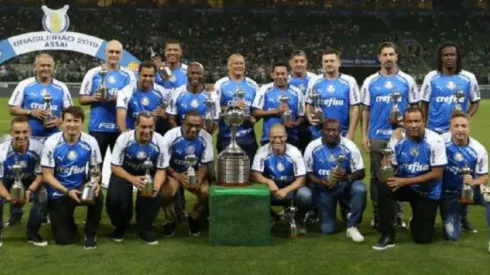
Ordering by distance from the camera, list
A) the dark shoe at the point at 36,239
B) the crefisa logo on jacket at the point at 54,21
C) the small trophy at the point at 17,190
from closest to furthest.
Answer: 1. the small trophy at the point at 17,190
2. the dark shoe at the point at 36,239
3. the crefisa logo on jacket at the point at 54,21

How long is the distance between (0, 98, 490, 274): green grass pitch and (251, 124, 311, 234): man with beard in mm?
330

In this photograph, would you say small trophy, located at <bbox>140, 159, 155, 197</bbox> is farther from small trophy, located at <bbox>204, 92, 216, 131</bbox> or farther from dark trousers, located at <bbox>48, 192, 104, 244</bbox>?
small trophy, located at <bbox>204, 92, 216, 131</bbox>

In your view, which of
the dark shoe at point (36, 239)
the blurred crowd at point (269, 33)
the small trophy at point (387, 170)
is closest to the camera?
the small trophy at point (387, 170)

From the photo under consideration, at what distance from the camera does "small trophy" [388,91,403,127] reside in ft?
18.8

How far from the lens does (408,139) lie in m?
5.48

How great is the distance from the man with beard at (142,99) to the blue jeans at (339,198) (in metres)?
1.68

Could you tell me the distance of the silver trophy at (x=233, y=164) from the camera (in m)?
5.46

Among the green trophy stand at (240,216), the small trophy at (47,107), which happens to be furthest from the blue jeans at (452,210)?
the small trophy at (47,107)

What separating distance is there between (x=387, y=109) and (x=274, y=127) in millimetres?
1078

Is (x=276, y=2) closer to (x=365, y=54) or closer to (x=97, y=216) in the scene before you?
(x=365, y=54)

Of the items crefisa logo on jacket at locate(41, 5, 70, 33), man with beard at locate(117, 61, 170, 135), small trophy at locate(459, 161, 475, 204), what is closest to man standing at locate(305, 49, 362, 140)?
small trophy at locate(459, 161, 475, 204)

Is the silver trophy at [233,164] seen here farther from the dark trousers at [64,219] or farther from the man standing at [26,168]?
the man standing at [26,168]

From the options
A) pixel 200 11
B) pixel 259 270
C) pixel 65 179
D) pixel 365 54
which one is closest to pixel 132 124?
pixel 65 179

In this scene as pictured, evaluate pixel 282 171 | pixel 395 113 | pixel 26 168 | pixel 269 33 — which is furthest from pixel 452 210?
pixel 269 33
